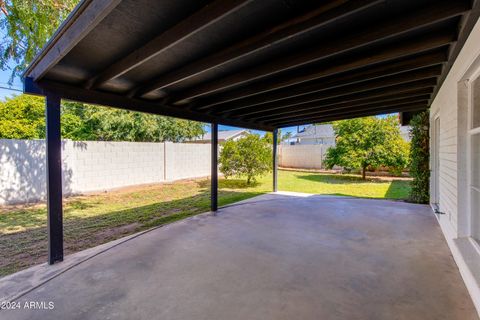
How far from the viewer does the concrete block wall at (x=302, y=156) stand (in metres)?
15.8

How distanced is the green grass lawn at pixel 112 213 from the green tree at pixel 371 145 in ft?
3.76

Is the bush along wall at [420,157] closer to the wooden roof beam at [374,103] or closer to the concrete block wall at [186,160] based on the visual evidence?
the wooden roof beam at [374,103]

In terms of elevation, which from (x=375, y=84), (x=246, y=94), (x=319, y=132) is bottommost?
(x=246, y=94)

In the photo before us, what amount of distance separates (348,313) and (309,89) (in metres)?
3.05

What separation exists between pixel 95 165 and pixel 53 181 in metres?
5.30

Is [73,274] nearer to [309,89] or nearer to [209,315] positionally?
[209,315]

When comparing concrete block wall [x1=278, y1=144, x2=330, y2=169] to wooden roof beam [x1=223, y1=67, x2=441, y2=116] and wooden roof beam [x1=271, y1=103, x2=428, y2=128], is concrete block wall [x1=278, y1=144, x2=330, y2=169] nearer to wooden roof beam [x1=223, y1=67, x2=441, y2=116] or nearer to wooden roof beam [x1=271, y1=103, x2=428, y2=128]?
wooden roof beam [x1=271, y1=103, x2=428, y2=128]

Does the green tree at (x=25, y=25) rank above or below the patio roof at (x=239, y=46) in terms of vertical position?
above

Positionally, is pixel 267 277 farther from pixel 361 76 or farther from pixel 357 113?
pixel 357 113

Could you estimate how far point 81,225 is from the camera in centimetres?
483

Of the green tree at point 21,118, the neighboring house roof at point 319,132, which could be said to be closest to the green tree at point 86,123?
the green tree at point 21,118

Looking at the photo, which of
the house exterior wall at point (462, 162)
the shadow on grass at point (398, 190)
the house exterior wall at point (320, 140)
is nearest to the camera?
the house exterior wall at point (462, 162)

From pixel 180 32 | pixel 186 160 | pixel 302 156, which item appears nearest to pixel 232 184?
pixel 186 160

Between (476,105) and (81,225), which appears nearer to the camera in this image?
(476,105)
